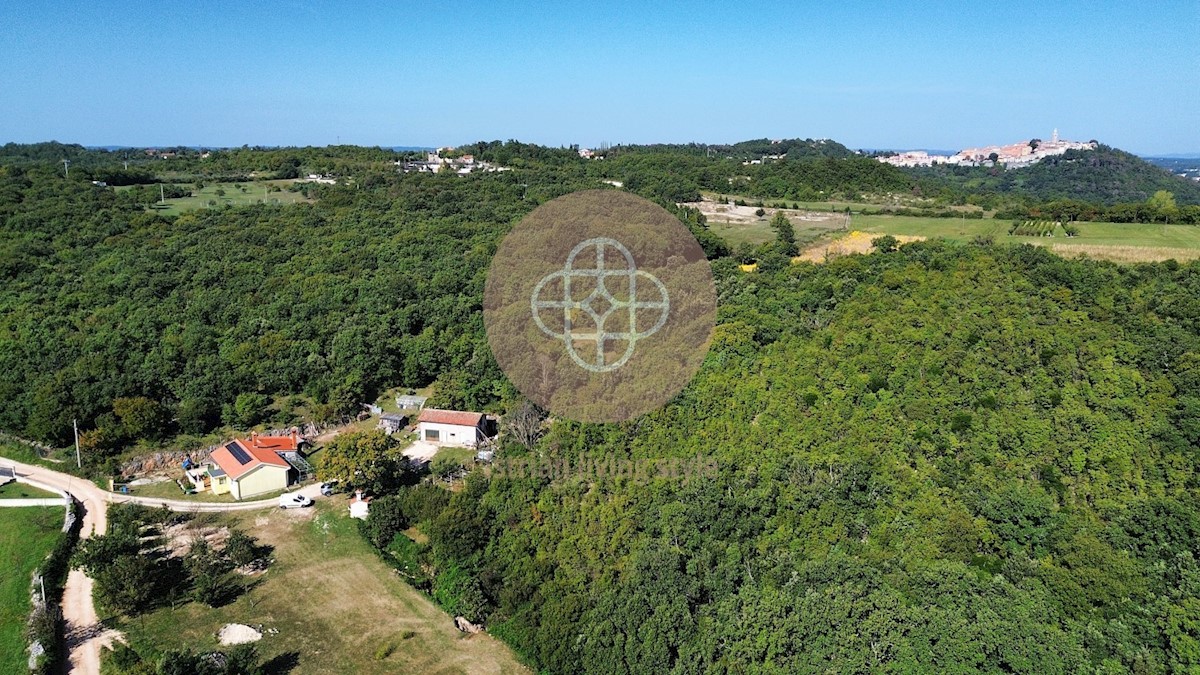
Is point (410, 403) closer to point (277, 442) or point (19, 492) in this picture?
point (277, 442)

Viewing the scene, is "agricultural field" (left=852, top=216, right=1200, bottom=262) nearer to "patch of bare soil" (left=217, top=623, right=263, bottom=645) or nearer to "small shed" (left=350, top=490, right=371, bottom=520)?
"small shed" (left=350, top=490, right=371, bottom=520)

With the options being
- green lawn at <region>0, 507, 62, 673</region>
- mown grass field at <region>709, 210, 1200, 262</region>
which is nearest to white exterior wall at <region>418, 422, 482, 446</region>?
green lawn at <region>0, 507, 62, 673</region>

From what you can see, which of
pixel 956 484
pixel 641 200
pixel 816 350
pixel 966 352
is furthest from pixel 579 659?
pixel 641 200

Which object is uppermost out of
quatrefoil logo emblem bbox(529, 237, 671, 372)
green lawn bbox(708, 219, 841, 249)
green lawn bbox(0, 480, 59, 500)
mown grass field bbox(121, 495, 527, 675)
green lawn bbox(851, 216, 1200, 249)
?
green lawn bbox(851, 216, 1200, 249)

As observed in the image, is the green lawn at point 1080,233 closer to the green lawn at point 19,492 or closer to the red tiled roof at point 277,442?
the red tiled roof at point 277,442

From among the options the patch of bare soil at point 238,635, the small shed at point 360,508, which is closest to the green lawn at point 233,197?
the small shed at point 360,508

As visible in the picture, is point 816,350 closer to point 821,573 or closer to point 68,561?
point 821,573

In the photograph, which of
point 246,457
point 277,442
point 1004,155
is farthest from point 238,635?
point 1004,155
